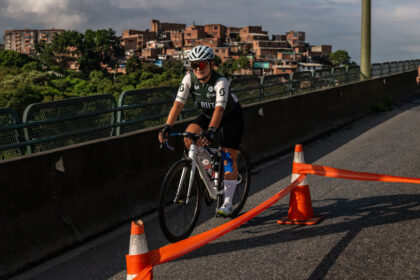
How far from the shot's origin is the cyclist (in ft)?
18.8

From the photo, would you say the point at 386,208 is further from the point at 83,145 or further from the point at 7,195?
the point at 7,195

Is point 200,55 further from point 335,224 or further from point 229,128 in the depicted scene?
point 335,224

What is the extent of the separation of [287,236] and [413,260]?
1369mm

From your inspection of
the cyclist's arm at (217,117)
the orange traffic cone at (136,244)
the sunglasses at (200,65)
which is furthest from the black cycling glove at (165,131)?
the orange traffic cone at (136,244)

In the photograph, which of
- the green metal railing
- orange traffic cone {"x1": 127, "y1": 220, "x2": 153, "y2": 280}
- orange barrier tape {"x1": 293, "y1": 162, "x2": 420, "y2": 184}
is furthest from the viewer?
orange barrier tape {"x1": 293, "y1": 162, "x2": 420, "y2": 184}

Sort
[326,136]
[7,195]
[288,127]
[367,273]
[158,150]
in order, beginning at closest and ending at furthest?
[367,273] < [7,195] < [158,150] < [288,127] < [326,136]

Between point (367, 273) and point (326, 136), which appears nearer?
point (367, 273)

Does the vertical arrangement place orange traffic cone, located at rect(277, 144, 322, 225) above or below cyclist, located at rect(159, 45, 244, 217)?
below

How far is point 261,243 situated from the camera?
5609 mm

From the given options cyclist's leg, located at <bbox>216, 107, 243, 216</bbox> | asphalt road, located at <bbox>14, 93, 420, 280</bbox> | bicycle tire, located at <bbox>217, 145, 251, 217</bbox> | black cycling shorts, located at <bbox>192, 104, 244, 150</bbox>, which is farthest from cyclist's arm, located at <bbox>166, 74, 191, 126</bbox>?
asphalt road, located at <bbox>14, 93, 420, 280</bbox>

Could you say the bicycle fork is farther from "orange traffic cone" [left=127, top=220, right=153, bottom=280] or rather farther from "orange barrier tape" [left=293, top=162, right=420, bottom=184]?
"orange traffic cone" [left=127, top=220, right=153, bottom=280]

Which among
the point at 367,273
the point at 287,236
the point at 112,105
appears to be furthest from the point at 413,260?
the point at 112,105

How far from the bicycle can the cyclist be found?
121 mm

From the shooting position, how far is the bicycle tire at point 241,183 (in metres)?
6.82
